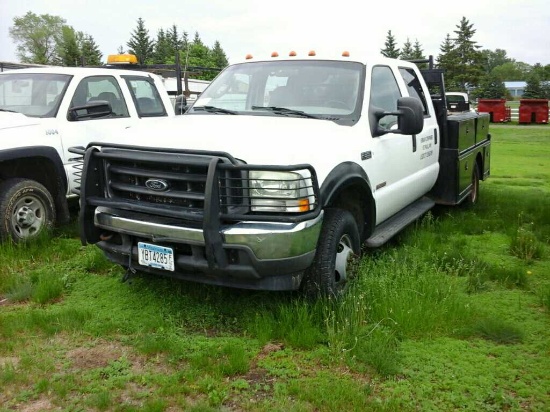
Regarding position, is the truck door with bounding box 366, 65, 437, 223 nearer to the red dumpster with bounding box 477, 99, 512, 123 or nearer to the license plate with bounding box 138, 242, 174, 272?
the license plate with bounding box 138, 242, 174, 272

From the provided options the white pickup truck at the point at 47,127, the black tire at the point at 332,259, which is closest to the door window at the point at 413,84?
the black tire at the point at 332,259

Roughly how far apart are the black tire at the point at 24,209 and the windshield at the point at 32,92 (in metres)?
1.08

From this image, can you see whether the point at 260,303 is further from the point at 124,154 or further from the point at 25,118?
the point at 25,118

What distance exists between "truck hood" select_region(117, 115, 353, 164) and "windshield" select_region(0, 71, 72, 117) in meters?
2.55

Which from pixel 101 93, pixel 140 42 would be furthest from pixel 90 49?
pixel 101 93

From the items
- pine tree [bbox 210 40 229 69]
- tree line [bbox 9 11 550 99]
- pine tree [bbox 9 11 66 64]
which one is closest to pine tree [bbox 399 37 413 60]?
tree line [bbox 9 11 550 99]

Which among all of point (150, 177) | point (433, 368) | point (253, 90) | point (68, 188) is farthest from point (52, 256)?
point (433, 368)

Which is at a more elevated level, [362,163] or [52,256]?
[362,163]

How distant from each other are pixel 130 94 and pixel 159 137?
387 cm

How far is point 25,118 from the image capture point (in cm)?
620

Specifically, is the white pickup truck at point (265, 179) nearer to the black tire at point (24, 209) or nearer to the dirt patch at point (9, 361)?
the dirt patch at point (9, 361)

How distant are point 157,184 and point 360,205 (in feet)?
Answer: 6.03

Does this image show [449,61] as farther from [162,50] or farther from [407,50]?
[162,50]

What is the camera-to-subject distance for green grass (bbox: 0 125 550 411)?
3199 mm
